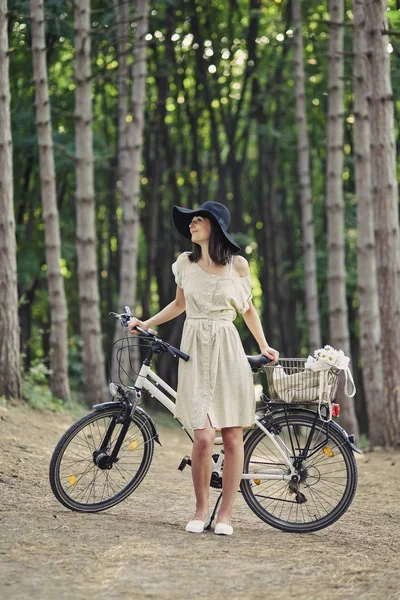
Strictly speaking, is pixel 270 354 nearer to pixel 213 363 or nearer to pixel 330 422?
pixel 213 363

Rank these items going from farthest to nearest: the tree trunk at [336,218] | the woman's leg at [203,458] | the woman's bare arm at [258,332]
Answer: the tree trunk at [336,218], the woman's bare arm at [258,332], the woman's leg at [203,458]

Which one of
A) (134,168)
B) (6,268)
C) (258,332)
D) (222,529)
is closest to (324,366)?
(258,332)

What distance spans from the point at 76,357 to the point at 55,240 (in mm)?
8538

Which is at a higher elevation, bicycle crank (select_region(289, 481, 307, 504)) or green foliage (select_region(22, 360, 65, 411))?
green foliage (select_region(22, 360, 65, 411))

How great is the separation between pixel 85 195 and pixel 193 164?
1162 cm

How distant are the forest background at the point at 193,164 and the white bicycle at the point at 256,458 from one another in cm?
489

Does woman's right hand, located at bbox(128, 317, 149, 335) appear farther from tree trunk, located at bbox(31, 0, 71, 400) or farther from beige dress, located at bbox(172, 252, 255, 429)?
tree trunk, located at bbox(31, 0, 71, 400)

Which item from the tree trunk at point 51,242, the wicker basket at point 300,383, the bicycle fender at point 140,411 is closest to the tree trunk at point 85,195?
the tree trunk at point 51,242

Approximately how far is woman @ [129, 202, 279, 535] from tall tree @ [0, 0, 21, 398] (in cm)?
532

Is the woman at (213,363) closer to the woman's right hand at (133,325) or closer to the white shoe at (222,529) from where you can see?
the white shoe at (222,529)

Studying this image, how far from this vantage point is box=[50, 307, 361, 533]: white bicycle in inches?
261

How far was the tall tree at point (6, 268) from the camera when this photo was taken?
11.5 metres

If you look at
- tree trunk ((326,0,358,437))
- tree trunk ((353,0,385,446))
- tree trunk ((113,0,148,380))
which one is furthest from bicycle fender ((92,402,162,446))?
tree trunk ((113,0,148,380))

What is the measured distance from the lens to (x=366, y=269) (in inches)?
547
